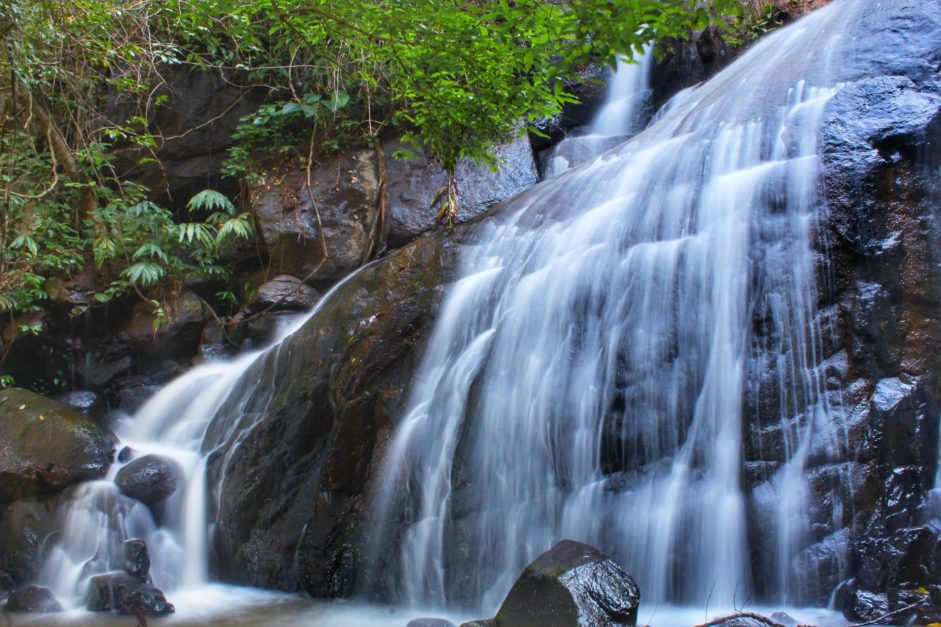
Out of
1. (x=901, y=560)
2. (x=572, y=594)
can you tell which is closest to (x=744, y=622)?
(x=572, y=594)

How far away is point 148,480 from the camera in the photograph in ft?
19.3

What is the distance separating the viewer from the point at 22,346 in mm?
8234

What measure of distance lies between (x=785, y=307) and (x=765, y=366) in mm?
351

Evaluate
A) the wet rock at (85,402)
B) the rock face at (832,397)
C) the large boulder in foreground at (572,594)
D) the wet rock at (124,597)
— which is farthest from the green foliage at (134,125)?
the large boulder in foreground at (572,594)

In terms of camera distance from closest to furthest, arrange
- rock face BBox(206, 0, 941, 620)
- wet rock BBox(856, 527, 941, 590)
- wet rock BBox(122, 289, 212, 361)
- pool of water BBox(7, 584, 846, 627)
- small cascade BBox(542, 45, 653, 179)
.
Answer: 1. wet rock BBox(856, 527, 941, 590)
2. rock face BBox(206, 0, 941, 620)
3. pool of water BBox(7, 584, 846, 627)
4. wet rock BBox(122, 289, 212, 361)
5. small cascade BBox(542, 45, 653, 179)

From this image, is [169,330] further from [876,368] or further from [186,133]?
[876,368]

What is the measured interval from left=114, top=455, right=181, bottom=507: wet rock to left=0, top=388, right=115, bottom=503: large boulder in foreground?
332 millimetres

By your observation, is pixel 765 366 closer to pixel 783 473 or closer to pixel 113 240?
pixel 783 473

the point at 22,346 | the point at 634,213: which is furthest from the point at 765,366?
the point at 22,346

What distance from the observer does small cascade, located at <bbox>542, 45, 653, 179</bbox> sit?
9.00 metres

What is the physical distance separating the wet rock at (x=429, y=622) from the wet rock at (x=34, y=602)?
251 cm

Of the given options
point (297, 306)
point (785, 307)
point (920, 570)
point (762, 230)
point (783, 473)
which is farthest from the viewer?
point (297, 306)

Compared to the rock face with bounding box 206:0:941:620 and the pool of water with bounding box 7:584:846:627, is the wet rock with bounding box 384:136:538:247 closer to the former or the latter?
the rock face with bounding box 206:0:941:620

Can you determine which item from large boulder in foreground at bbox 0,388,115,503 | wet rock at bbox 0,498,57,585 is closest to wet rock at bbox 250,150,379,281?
large boulder in foreground at bbox 0,388,115,503
